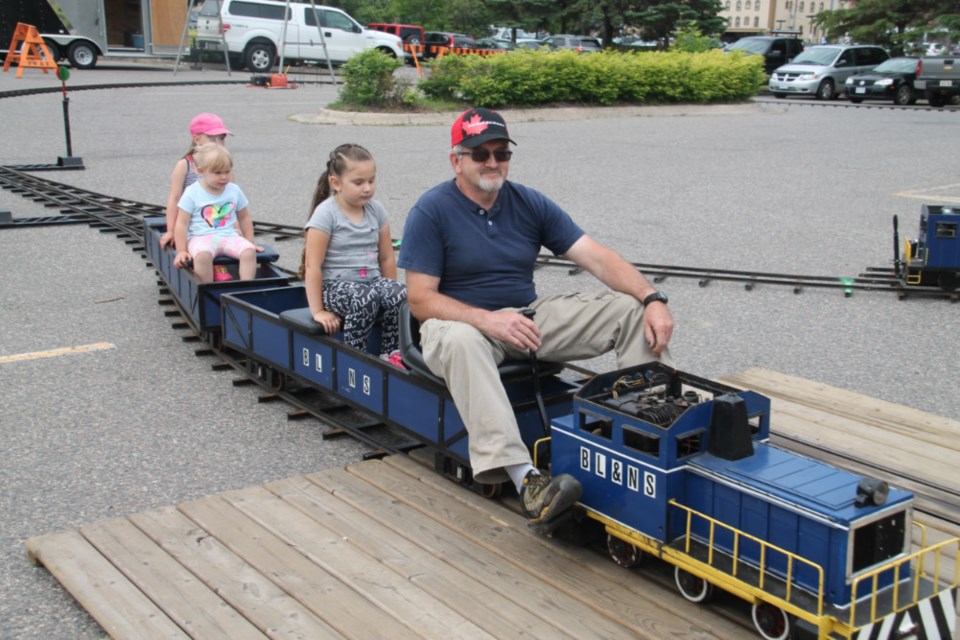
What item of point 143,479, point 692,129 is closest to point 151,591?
point 143,479

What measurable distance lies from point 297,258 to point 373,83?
1317cm

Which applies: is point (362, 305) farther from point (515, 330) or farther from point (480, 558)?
point (480, 558)

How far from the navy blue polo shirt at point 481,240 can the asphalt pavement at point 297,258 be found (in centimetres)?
126

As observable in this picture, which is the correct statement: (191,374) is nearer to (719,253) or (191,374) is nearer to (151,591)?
(151,591)

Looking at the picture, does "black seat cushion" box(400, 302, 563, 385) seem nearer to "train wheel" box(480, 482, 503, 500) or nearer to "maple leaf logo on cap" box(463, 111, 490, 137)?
"train wheel" box(480, 482, 503, 500)

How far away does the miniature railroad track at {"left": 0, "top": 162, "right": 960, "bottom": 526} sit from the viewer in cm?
512

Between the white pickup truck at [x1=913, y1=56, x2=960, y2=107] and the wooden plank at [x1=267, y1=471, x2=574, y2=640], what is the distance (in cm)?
2964

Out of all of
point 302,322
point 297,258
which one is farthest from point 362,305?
point 297,258

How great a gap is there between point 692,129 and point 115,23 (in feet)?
80.3

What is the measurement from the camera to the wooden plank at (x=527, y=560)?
11.5ft

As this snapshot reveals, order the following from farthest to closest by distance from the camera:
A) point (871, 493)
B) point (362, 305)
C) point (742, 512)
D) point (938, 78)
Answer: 1. point (938, 78)
2. point (362, 305)
3. point (742, 512)
4. point (871, 493)

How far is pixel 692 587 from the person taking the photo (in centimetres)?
362

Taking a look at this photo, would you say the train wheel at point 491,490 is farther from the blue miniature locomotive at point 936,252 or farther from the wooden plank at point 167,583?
the blue miniature locomotive at point 936,252

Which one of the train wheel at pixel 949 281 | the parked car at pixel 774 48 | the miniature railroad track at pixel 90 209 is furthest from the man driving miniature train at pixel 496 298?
the parked car at pixel 774 48
